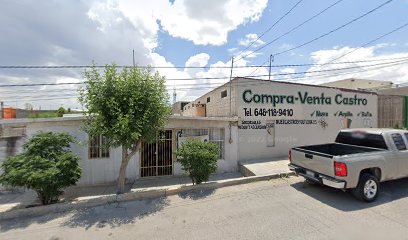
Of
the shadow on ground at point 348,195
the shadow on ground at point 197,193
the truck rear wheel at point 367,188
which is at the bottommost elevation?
the shadow on ground at point 197,193

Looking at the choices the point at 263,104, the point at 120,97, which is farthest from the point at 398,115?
the point at 120,97

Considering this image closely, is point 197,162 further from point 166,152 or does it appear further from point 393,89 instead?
point 393,89

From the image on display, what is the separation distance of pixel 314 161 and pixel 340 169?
0.73 m

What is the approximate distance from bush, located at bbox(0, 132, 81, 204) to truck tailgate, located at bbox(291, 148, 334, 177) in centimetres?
673

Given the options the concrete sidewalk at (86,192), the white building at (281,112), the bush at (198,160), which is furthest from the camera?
the white building at (281,112)

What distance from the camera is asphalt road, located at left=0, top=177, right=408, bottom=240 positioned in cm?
423

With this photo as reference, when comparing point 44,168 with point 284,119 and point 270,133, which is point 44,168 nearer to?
point 270,133

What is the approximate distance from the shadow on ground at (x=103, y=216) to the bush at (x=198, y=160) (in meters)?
1.49

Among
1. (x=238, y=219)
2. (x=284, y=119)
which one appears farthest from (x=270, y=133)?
(x=238, y=219)

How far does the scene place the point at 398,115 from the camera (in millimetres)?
16938

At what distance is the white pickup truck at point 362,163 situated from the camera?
17.3ft

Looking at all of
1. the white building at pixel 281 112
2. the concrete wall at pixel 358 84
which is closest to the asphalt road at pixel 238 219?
the white building at pixel 281 112

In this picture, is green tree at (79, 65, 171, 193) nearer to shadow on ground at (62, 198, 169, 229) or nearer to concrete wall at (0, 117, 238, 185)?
shadow on ground at (62, 198, 169, 229)

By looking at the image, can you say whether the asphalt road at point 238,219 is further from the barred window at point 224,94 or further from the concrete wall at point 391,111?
the concrete wall at point 391,111
